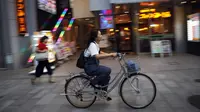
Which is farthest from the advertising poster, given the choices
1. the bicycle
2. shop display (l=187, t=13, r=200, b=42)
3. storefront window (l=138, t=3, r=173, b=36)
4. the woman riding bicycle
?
the woman riding bicycle

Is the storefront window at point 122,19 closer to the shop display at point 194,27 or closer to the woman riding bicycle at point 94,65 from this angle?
the shop display at point 194,27

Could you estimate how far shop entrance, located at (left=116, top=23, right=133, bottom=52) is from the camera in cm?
1800

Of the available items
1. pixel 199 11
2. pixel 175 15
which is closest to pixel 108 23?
pixel 175 15

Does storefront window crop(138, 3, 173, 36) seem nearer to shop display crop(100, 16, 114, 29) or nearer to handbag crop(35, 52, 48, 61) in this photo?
shop display crop(100, 16, 114, 29)

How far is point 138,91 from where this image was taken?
5.74 metres

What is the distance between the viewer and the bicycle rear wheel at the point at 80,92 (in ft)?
19.0

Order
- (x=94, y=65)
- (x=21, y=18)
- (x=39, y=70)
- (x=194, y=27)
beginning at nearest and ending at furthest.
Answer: (x=94, y=65)
(x=39, y=70)
(x=21, y=18)
(x=194, y=27)

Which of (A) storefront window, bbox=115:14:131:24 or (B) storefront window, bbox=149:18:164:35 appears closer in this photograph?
(B) storefront window, bbox=149:18:164:35

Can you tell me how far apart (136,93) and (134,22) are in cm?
1138

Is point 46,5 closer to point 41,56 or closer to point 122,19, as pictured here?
point 41,56

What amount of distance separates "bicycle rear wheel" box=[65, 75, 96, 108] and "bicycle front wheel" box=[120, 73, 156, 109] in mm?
705

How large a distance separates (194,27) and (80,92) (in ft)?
31.7

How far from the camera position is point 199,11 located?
13812 mm

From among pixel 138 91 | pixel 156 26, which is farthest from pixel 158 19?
pixel 138 91
